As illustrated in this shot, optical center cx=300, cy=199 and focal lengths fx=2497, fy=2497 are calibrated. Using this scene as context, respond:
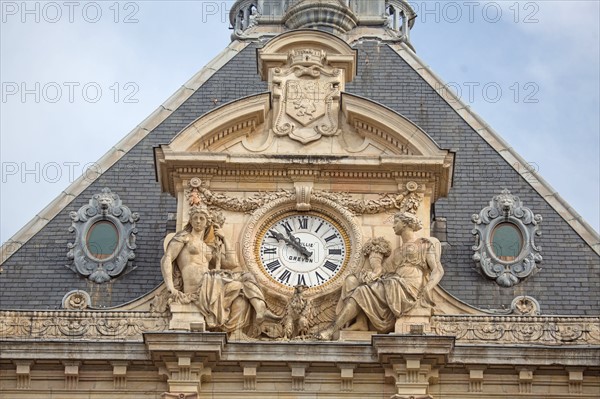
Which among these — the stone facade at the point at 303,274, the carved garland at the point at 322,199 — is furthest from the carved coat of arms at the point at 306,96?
the carved garland at the point at 322,199

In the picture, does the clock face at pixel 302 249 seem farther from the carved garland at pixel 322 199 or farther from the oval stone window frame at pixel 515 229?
the oval stone window frame at pixel 515 229

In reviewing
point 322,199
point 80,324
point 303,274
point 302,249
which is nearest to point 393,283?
point 303,274

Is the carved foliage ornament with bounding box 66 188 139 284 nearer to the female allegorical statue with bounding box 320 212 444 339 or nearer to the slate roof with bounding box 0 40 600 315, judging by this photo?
the slate roof with bounding box 0 40 600 315

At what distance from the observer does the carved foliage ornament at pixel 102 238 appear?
3566cm

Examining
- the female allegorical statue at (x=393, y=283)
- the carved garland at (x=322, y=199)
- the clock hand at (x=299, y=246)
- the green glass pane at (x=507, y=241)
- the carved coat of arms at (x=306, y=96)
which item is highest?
the carved coat of arms at (x=306, y=96)

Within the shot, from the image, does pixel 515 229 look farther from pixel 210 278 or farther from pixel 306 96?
pixel 210 278

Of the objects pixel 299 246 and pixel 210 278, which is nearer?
pixel 210 278

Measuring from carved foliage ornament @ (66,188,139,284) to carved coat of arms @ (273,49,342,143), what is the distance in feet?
8.79

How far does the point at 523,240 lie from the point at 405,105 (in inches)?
140

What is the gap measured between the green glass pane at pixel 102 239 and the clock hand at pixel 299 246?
9.33 ft

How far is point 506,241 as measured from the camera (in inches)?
1415

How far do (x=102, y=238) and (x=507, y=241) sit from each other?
5.84 metres

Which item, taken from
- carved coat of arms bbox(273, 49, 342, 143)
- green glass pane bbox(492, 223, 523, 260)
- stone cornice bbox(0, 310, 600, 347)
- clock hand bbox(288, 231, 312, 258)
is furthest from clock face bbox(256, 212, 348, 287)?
green glass pane bbox(492, 223, 523, 260)

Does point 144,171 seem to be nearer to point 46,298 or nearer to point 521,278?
point 46,298
